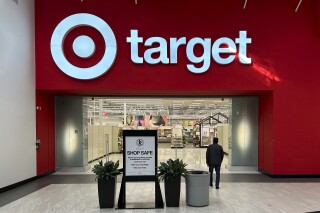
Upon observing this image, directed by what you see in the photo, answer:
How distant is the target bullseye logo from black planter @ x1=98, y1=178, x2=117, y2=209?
13.7 ft

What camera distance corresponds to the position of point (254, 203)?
6.62m

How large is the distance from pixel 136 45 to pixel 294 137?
573 cm

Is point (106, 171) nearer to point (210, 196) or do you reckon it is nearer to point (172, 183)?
point (172, 183)

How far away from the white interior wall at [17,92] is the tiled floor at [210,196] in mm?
654

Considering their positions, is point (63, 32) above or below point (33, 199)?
above

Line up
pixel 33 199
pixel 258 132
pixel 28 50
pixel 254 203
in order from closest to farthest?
1. pixel 254 203
2. pixel 33 199
3. pixel 28 50
4. pixel 258 132

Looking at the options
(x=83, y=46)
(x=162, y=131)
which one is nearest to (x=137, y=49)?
(x=83, y=46)

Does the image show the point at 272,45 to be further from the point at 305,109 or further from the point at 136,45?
the point at 136,45

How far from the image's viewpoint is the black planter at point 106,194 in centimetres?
627

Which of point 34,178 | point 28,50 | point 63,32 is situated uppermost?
point 63,32

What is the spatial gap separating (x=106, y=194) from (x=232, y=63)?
575 centimetres

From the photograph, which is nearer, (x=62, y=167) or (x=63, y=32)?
(x=63, y=32)

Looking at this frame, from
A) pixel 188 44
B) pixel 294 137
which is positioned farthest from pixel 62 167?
pixel 294 137

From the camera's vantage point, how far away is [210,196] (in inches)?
286
